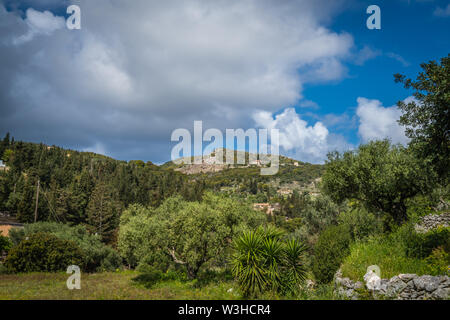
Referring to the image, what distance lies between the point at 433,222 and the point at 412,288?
44.6 feet

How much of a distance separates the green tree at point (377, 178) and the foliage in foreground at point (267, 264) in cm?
845

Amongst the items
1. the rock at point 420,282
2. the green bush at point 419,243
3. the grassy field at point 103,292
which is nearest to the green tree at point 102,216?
the grassy field at point 103,292

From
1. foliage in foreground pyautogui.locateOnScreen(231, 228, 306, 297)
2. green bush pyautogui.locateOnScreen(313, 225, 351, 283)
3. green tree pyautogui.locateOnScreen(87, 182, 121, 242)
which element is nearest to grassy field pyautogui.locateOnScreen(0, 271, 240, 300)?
foliage in foreground pyautogui.locateOnScreen(231, 228, 306, 297)

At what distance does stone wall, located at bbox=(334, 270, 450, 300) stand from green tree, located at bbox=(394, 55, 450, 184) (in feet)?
15.4

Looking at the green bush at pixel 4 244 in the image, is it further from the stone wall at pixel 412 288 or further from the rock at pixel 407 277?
the rock at pixel 407 277

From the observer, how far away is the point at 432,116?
9.77 metres

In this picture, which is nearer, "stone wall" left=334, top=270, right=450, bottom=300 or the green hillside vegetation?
"stone wall" left=334, top=270, right=450, bottom=300

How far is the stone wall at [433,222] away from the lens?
18047 millimetres

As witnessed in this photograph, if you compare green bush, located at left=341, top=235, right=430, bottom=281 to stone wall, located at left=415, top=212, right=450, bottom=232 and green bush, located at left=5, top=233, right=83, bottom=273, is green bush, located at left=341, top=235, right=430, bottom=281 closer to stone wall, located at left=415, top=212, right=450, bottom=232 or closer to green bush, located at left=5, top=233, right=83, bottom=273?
stone wall, located at left=415, top=212, right=450, bottom=232

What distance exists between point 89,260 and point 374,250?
30196 mm

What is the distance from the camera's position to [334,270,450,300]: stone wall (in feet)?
26.9

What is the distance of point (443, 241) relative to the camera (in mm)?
12617
